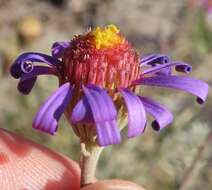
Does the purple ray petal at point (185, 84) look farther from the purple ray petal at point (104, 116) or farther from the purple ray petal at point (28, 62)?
the purple ray petal at point (28, 62)

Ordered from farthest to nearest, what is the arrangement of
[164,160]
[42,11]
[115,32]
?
[42,11]
[164,160]
[115,32]

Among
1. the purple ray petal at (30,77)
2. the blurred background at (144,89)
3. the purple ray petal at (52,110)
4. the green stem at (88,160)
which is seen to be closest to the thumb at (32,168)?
the green stem at (88,160)

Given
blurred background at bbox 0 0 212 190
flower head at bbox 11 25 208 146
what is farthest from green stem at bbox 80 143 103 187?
blurred background at bbox 0 0 212 190

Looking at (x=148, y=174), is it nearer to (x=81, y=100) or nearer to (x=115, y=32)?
(x=115, y=32)

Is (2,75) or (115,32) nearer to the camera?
(115,32)

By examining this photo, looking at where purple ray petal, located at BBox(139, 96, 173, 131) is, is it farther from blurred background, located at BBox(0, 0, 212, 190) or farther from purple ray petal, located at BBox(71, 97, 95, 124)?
blurred background, located at BBox(0, 0, 212, 190)

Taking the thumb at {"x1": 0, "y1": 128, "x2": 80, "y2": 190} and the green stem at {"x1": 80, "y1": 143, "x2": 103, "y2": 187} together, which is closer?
the green stem at {"x1": 80, "y1": 143, "x2": 103, "y2": 187}

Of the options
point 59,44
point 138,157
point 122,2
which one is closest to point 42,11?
A: point 122,2
